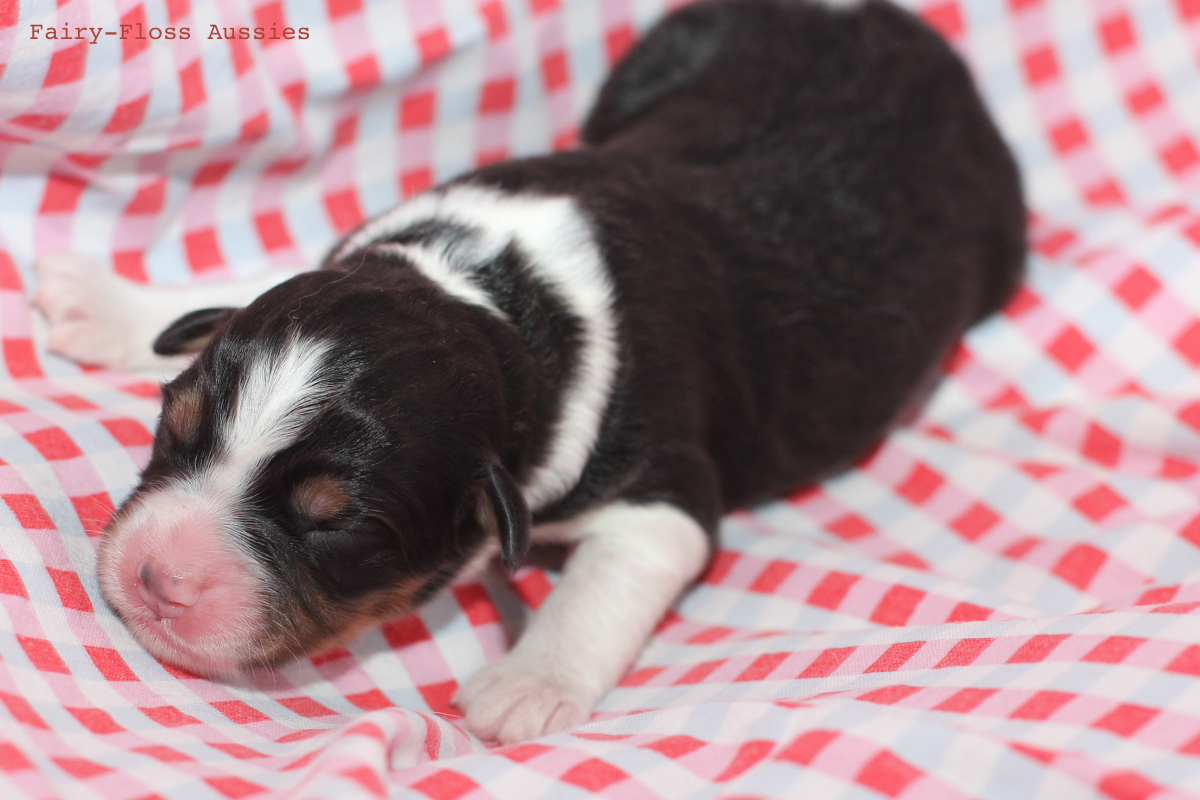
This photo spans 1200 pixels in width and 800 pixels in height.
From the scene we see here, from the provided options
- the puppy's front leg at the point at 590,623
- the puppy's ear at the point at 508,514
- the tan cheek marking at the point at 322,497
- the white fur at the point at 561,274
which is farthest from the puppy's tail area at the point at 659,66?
the tan cheek marking at the point at 322,497

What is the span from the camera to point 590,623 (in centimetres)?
297

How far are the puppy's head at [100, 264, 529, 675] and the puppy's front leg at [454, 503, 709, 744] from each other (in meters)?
0.38

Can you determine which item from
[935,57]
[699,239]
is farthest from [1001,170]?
[699,239]

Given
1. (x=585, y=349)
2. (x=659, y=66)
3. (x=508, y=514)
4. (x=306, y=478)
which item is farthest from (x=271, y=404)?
(x=659, y=66)

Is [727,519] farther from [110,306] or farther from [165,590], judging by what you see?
[110,306]

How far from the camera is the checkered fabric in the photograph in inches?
91.9

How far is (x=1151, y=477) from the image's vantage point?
12.8 feet

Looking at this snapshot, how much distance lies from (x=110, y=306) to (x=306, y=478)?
1462 millimetres

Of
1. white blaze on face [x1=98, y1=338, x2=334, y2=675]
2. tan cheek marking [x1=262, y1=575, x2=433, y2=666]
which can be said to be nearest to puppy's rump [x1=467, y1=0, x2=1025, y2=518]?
tan cheek marking [x1=262, y1=575, x2=433, y2=666]

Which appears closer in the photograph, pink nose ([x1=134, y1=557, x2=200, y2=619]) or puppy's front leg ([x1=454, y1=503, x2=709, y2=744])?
pink nose ([x1=134, y1=557, x2=200, y2=619])

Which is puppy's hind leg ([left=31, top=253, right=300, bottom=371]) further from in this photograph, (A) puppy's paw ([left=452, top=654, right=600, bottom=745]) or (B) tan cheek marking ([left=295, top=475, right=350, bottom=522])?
(A) puppy's paw ([left=452, top=654, right=600, bottom=745])

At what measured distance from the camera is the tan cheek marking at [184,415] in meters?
2.53

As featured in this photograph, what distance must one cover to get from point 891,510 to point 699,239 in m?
1.23

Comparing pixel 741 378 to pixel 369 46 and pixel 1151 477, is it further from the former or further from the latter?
pixel 369 46
